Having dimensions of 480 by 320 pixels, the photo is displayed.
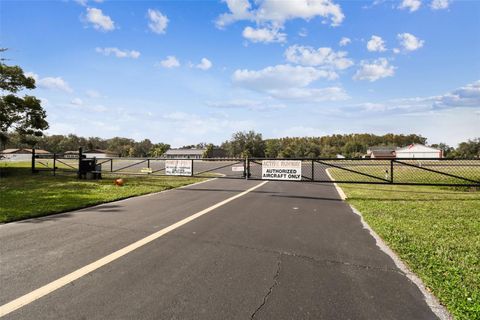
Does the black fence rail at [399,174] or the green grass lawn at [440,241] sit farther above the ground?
the black fence rail at [399,174]

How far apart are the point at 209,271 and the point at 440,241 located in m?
4.50

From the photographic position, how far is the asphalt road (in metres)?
3.09

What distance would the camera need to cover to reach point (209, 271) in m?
4.06

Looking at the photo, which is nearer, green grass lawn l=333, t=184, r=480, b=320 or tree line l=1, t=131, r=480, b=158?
green grass lawn l=333, t=184, r=480, b=320

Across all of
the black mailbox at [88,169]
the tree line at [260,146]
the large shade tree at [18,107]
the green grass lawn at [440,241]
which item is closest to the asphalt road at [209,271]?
the green grass lawn at [440,241]

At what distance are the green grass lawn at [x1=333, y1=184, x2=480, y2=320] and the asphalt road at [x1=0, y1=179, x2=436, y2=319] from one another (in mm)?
342

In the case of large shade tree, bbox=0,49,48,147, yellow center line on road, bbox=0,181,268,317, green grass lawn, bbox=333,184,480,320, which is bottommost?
yellow center line on road, bbox=0,181,268,317

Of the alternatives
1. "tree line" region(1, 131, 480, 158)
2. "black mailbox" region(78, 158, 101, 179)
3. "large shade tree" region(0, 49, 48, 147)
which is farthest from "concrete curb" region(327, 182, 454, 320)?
"tree line" region(1, 131, 480, 158)

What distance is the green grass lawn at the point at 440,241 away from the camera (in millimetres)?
3490

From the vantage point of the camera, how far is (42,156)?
21188 mm

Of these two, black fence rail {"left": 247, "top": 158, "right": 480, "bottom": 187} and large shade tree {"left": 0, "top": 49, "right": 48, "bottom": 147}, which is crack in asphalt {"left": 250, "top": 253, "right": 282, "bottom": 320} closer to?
black fence rail {"left": 247, "top": 158, "right": 480, "bottom": 187}

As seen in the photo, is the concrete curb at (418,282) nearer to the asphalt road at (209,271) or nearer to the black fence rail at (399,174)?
the asphalt road at (209,271)

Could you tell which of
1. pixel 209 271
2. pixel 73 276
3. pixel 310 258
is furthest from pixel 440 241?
pixel 73 276

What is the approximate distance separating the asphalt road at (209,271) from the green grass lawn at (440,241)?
1.12 ft
